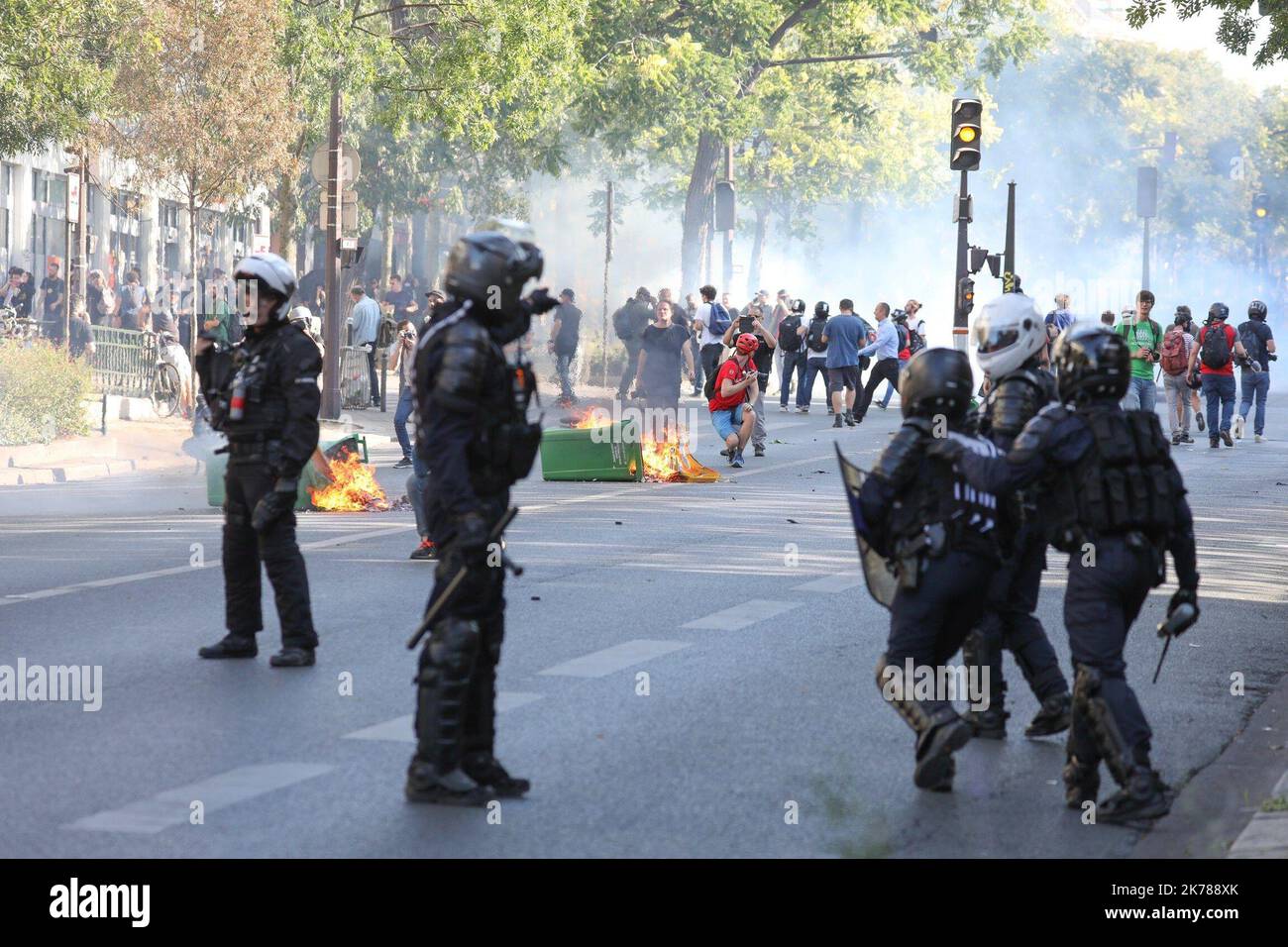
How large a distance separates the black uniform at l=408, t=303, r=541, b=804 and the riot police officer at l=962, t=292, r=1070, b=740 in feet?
5.92

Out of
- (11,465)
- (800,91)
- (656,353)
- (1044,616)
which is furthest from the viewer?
(800,91)

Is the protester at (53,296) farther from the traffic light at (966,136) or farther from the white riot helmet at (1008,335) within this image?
the white riot helmet at (1008,335)

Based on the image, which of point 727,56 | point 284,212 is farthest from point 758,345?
point 727,56

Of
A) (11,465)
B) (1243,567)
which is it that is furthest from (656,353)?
(1243,567)

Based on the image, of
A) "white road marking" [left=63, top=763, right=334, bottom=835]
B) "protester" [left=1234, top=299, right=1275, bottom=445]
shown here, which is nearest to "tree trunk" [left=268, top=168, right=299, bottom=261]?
"protester" [left=1234, top=299, right=1275, bottom=445]

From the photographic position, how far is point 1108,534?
244 inches

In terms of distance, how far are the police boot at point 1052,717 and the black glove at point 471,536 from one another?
2474 mm

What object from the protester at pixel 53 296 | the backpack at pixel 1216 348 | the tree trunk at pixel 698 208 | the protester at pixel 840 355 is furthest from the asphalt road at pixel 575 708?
the tree trunk at pixel 698 208

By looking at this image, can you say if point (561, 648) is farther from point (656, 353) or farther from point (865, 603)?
point (656, 353)

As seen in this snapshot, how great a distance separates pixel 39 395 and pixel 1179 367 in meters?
13.0

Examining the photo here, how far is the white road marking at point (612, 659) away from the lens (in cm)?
858

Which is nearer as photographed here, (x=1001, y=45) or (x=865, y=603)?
(x=865, y=603)

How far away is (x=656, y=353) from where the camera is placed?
22.2 meters
